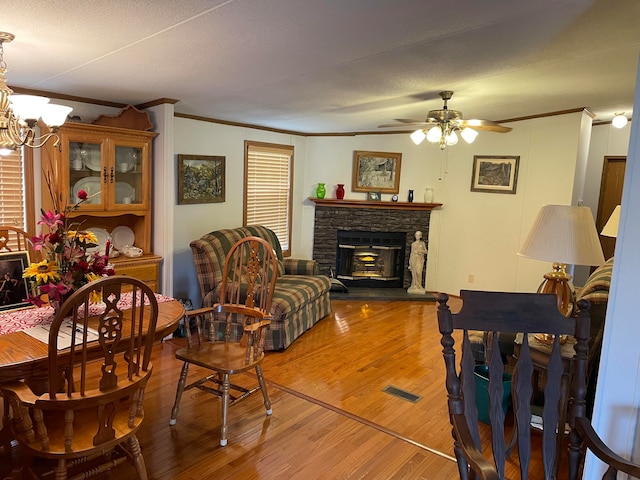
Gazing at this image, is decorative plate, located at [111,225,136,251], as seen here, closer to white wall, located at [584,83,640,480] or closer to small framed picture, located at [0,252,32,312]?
small framed picture, located at [0,252,32,312]

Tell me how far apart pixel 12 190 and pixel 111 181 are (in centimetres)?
70

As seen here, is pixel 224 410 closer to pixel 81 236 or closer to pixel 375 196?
pixel 81 236

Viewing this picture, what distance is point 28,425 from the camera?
1.77 metres

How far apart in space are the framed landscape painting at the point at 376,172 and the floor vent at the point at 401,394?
11.2 ft

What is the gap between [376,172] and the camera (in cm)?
634

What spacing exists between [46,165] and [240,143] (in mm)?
2249

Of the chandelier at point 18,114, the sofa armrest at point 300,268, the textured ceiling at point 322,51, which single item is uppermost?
the textured ceiling at point 322,51

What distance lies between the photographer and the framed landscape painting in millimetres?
6289

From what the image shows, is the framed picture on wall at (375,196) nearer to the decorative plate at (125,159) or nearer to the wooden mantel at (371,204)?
the wooden mantel at (371,204)

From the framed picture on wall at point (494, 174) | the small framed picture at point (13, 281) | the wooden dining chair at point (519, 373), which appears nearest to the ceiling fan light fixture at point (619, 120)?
the framed picture on wall at point (494, 174)

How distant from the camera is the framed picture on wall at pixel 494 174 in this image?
5574 millimetres

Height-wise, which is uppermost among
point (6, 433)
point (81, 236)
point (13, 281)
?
point (81, 236)

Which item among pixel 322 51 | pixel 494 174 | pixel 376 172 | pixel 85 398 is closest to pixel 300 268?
pixel 376 172

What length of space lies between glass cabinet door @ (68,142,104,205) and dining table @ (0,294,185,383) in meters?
1.40
